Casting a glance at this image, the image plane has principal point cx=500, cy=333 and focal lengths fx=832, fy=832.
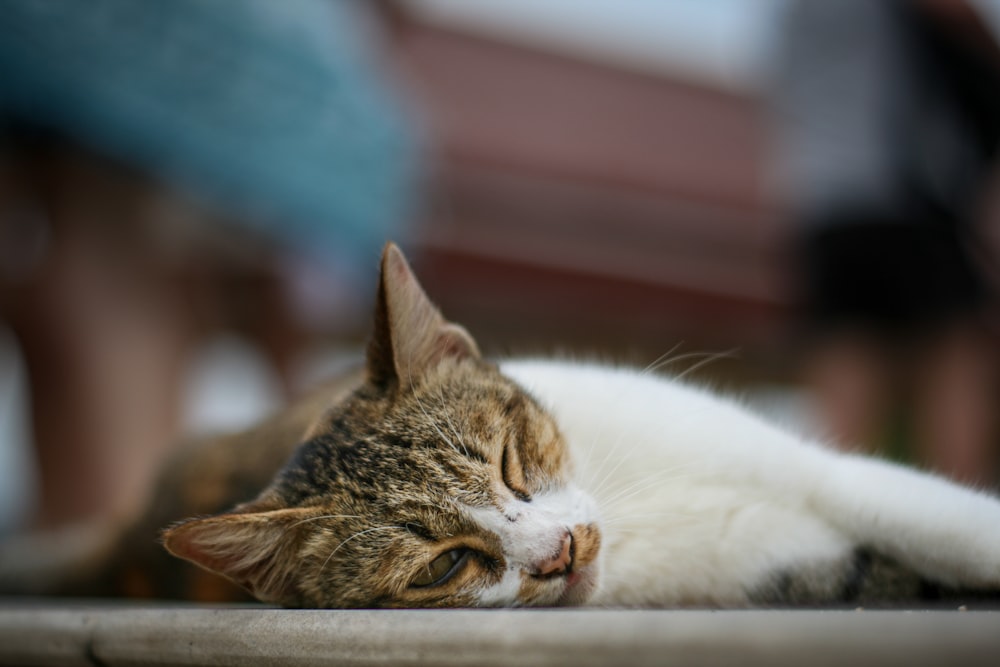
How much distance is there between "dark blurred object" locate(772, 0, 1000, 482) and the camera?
7.95ft

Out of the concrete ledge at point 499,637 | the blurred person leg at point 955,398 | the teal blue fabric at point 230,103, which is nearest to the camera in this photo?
the concrete ledge at point 499,637

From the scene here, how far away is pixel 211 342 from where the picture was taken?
253 centimetres

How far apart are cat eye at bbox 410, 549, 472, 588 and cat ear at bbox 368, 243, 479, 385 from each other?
238 mm

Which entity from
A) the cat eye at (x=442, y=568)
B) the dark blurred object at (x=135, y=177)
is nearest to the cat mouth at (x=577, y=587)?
the cat eye at (x=442, y=568)

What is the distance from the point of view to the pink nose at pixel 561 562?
83cm

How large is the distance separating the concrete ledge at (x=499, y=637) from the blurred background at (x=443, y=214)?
1.82 ft

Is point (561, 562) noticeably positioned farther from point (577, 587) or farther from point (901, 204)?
point (901, 204)

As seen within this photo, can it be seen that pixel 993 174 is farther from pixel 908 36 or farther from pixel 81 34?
pixel 81 34

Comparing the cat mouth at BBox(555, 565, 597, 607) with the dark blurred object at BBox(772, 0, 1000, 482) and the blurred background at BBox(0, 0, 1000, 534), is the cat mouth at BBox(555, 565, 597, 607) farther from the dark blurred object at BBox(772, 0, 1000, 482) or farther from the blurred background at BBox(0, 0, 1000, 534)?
the dark blurred object at BBox(772, 0, 1000, 482)

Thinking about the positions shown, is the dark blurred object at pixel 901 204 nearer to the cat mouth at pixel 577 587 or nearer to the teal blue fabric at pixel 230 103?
the teal blue fabric at pixel 230 103

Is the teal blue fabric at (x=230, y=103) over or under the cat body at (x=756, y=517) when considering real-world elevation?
over

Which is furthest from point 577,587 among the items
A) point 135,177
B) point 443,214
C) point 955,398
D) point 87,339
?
point 443,214

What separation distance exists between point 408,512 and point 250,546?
0.16 metres

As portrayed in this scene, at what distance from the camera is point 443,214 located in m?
3.65
